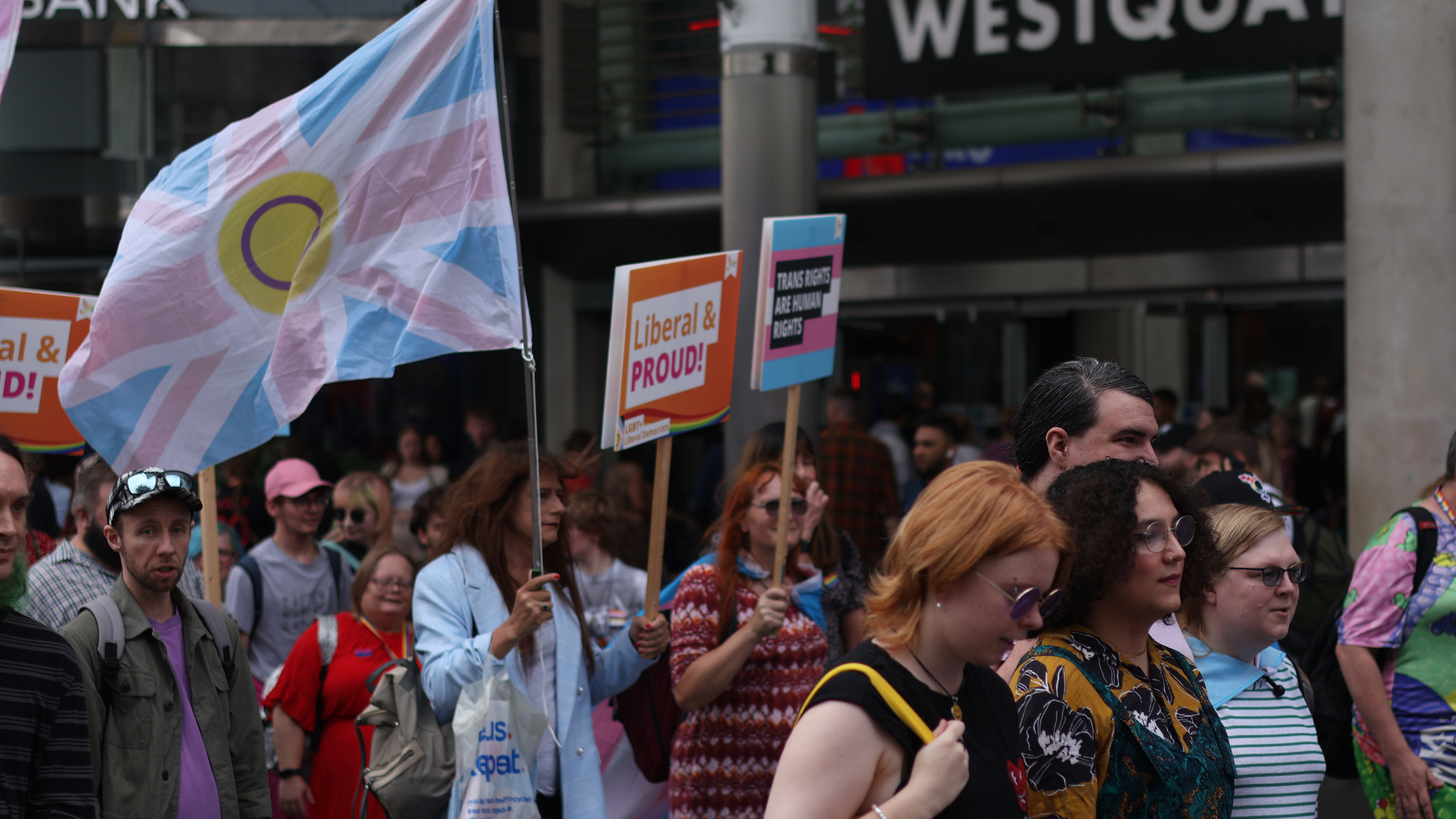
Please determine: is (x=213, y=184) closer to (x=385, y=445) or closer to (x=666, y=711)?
(x=666, y=711)

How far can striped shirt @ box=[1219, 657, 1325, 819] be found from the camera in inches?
133

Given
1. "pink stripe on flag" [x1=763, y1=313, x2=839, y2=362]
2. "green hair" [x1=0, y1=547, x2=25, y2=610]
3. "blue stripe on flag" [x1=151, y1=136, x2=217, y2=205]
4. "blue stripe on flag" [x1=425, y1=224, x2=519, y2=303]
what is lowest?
"green hair" [x1=0, y1=547, x2=25, y2=610]

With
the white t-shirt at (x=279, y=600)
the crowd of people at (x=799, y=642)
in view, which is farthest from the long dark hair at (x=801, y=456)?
the white t-shirt at (x=279, y=600)

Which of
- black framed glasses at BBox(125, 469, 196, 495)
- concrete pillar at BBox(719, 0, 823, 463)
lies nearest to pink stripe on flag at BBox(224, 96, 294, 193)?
black framed glasses at BBox(125, 469, 196, 495)

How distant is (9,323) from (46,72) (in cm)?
995

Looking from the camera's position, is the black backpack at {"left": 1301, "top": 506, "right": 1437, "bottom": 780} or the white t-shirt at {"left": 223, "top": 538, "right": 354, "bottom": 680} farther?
the white t-shirt at {"left": 223, "top": 538, "right": 354, "bottom": 680}

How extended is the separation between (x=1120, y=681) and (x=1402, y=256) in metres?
6.61

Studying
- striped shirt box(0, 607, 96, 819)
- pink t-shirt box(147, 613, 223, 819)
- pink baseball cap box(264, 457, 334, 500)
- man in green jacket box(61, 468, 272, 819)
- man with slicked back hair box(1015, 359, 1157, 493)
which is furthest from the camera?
pink baseball cap box(264, 457, 334, 500)

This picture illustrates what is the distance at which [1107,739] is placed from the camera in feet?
9.23

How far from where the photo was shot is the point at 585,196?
14.9 metres

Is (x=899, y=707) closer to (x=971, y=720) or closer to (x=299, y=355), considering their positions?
(x=971, y=720)

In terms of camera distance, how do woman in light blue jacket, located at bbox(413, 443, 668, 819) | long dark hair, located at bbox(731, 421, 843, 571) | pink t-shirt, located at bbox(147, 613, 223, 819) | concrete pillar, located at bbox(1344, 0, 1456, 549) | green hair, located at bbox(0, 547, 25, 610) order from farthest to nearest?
concrete pillar, located at bbox(1344, 0, 1456, 549) → long dark hair, located at bbox(731, 421, 843, 571) → woman in light blue jacket, located at bbox(413, 443, 668, 819) → pink t-shirt, located at bbox(147, 613, 223, 819) → green hair, located at bbox(0, 547, 25, 610)

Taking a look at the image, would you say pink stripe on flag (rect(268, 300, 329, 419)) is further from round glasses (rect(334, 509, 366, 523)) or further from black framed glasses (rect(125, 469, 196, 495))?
round glasses (rect(334, 509, 366, 523))

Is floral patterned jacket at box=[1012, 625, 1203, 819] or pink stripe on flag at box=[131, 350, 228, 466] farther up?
pink stripe on flag at box=[131, 350, 228, 466]
